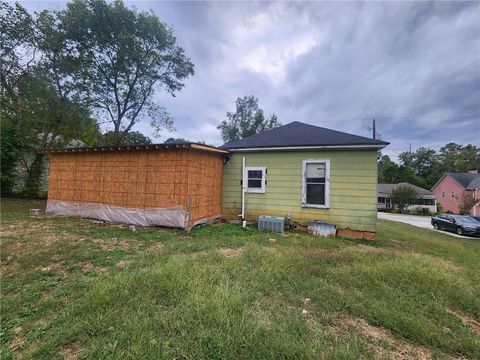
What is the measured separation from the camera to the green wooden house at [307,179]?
7051mm

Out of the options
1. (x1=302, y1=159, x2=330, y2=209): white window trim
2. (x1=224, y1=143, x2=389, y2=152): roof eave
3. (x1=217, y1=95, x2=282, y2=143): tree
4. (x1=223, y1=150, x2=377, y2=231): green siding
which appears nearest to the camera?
(x1=224, y1=143, x2=389, y2=152): roof eave

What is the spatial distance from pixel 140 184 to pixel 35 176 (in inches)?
438

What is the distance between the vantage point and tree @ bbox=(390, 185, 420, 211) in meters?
29.7

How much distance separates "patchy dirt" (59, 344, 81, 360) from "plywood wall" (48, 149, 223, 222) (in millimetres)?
4817

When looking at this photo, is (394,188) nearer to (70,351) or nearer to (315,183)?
(315,183)

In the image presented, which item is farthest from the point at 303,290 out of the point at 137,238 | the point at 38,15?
the point at 38,15

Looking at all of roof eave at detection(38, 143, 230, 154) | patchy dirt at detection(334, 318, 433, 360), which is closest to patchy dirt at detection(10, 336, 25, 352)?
patchy dirt at detection(334, 318, 433, 360)

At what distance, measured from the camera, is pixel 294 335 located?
2154 millimetres

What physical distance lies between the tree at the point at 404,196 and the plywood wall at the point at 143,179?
31.2 metres

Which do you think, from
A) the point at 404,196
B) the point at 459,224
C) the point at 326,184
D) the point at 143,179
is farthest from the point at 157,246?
the point at 404,196

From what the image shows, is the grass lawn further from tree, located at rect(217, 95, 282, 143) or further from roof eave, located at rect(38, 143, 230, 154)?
tree, located at rect(217, 95, 282, 143)

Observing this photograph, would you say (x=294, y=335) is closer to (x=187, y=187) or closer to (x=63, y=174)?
(x=187, y=187)

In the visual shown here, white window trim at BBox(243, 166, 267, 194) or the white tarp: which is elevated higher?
white window trim at BBox(243, 166, 267, 194)

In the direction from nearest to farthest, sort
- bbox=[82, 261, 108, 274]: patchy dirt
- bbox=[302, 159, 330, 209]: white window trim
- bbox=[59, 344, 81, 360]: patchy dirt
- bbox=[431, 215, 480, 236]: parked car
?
bbox=[59, 344, 81, 360]: patchy dirt → bbox=[82, 261, 108, 274]: patchy dirt → bbox=[302, 159, 330, 209]: white window trim → bbox=[431, 215, 480, 236]: parked car
